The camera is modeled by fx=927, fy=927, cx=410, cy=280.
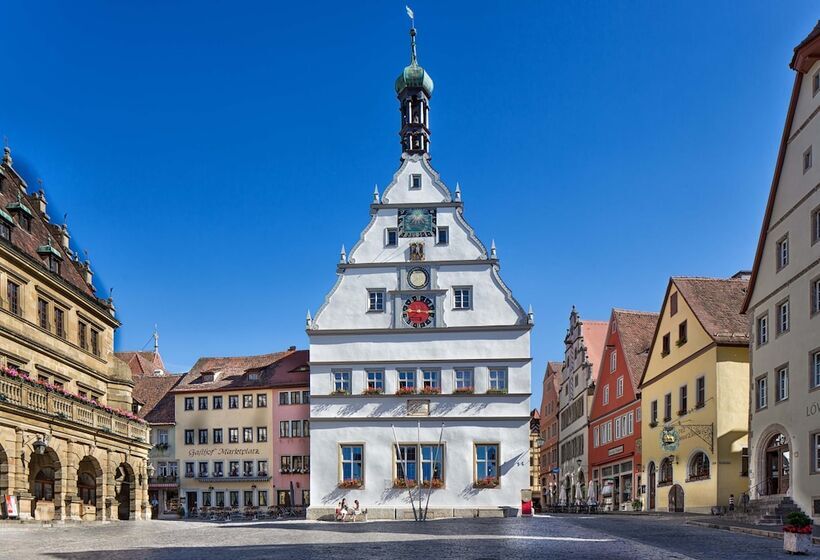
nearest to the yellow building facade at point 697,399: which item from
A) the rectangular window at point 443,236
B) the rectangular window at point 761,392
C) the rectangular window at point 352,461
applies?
the rectangular window at point 761,392

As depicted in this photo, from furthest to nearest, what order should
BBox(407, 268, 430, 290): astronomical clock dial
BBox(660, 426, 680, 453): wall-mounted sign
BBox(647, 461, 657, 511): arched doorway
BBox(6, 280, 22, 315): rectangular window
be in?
BBox(647, 461, 657, 511): arched doorway < BBox(407, 268, 430, 290): astronomical clock dial < BBox(660, 426, 680, 453): wall-mounted sign < BBox(6, 280, 22, 315): rectangular window

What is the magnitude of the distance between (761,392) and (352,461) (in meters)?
20.7

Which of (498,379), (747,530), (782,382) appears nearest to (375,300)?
(498,379)

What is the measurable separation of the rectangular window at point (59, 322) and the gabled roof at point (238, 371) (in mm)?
25037

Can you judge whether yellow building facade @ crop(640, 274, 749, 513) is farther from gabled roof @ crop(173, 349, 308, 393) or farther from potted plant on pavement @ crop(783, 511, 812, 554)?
gabled roof @ crop(173, 349, 308, 393)

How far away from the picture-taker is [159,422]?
2530 inches

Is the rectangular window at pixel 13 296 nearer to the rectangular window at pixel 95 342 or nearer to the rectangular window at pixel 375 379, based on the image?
the rectangular window at pixel 95 342

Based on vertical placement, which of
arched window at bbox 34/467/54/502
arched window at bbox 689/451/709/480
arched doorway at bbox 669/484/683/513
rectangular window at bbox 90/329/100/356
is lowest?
arched doorway at bbox 669/484/683/513

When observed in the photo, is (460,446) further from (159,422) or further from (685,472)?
(159,422)

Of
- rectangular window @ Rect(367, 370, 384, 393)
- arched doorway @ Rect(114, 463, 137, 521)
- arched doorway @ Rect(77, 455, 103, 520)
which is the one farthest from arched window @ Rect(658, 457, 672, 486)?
arched doorway @ Rect(77, 455, 103, 520)

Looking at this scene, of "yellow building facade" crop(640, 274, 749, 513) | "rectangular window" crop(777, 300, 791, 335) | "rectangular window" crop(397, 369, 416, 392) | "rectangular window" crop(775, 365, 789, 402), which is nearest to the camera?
"rectangular window" crop(775, 365, 789, 402)

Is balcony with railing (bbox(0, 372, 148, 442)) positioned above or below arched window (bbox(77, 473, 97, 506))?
above

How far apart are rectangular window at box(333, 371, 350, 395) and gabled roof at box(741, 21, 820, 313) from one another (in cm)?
1969

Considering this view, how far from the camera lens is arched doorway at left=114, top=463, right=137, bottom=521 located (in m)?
40.4
